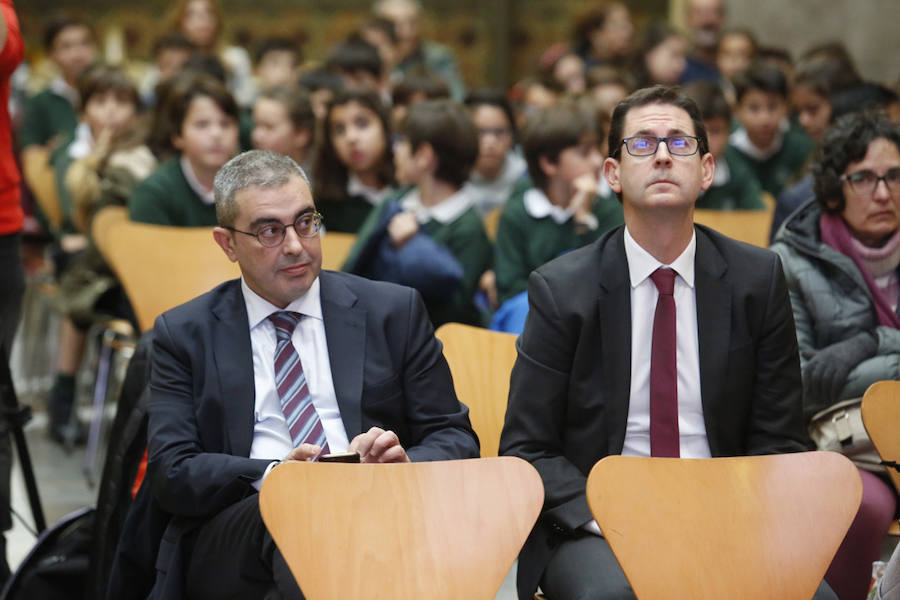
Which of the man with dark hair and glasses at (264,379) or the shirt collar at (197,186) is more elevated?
the shirt collar at (197,186)

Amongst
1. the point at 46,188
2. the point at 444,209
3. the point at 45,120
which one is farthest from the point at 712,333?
the point at 45,120

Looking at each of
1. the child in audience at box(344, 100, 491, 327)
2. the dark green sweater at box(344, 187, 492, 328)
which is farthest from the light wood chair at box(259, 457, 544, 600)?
the dark green sweater at box(344, 187, 492, 328)

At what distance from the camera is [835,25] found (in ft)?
27.7

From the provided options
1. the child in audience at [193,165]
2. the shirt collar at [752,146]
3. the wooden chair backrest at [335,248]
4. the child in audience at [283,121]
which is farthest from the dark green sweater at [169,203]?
the shirt collar at [752,146]

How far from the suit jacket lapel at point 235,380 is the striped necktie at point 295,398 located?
0.07 meters

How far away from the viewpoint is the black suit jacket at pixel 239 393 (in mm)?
2691

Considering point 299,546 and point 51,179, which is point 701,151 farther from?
point 51,179

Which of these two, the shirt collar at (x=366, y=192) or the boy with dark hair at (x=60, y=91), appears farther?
the boy with dark hair at (x=60, y=91)

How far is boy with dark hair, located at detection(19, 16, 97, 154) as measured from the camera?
26.1 feet

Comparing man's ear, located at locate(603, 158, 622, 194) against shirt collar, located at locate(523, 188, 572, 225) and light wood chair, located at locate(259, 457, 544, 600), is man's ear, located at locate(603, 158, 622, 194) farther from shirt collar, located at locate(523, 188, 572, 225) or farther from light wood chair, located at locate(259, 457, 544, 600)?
shirt collar, located at locate(523, 188, 572, 225)

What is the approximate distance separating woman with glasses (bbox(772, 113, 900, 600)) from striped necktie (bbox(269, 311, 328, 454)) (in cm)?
144

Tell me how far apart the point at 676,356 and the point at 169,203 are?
2810mm

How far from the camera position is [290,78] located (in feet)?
26.0

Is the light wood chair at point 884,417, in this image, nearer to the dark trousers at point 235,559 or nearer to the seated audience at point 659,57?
the dark trousers at point 235,559
